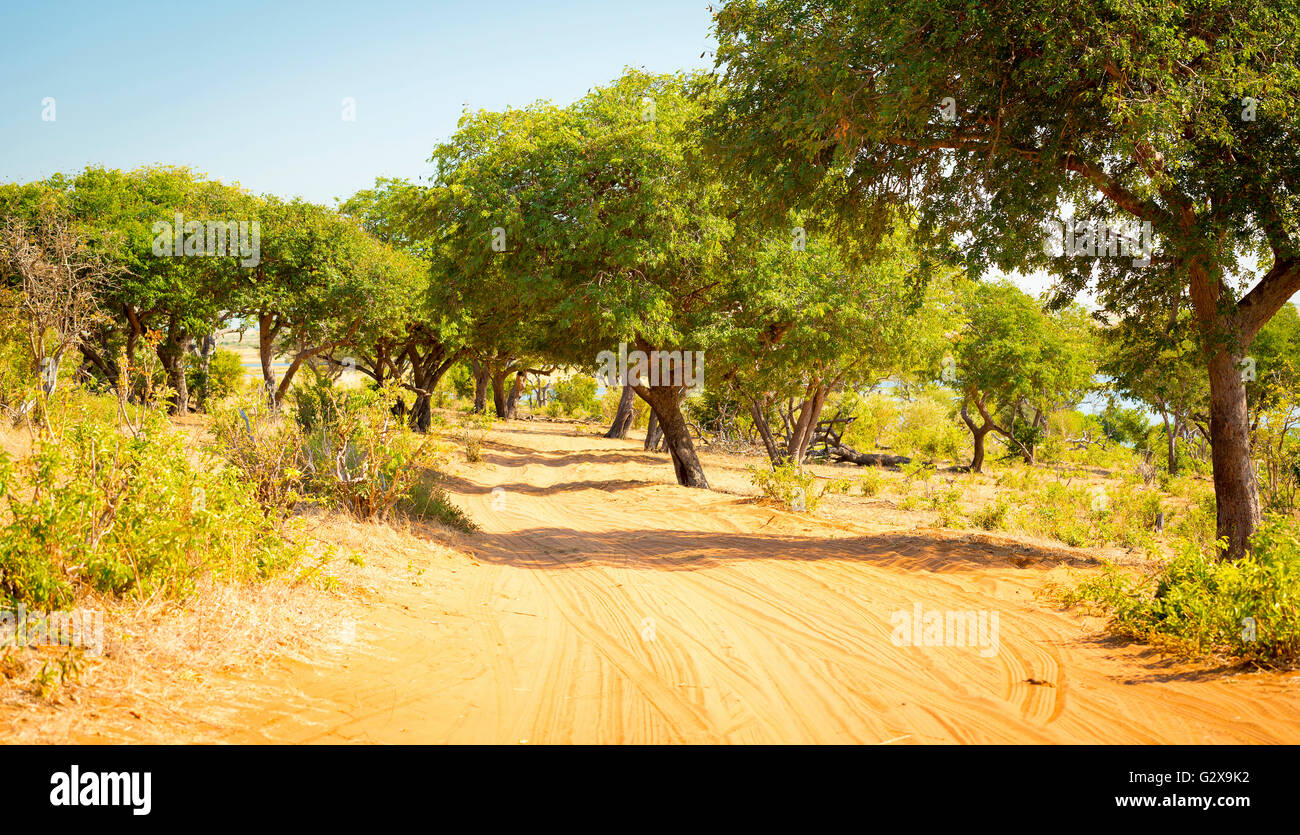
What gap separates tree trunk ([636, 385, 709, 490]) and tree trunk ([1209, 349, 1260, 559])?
37.4 feet

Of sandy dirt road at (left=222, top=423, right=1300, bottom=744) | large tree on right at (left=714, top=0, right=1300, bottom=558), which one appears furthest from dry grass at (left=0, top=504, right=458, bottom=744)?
large tree on right at (left=714, top=0, right=1300, bottom=558)

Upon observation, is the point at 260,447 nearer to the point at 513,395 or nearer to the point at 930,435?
the point at 930,435

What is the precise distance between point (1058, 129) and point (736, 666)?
312 inches

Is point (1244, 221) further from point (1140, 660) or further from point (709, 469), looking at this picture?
point (709, 469)

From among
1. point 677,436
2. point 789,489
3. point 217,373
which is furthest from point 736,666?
point 217,373

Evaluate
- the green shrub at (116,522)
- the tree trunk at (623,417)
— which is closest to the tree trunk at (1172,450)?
the tree trunk at (623,417)

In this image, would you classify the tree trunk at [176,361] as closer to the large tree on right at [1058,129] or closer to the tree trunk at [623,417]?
the tree trunk at [623,417]

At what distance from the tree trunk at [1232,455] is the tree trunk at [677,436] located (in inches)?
449

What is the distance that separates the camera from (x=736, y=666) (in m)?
6.22

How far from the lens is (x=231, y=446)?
9156 millimetres

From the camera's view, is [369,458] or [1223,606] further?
[369,458]

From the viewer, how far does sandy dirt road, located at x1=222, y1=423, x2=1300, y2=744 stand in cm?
479

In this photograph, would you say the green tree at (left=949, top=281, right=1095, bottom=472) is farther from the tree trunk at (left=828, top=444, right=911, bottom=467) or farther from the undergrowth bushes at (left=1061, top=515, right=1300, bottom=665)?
the undergrowth bushes at (left=1061, top=515, right=1300, bottom=665)
